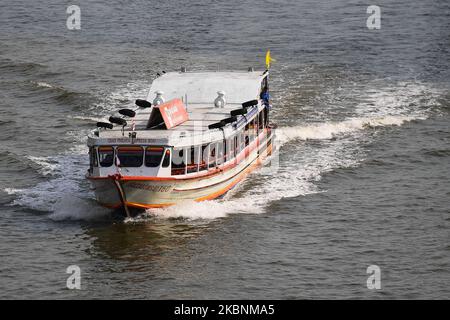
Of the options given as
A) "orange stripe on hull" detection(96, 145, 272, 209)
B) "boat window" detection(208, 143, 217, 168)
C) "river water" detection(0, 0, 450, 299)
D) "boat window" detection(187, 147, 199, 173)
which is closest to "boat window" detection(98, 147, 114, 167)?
"orange stripe on hull" detection(96, 145, 272, 209)

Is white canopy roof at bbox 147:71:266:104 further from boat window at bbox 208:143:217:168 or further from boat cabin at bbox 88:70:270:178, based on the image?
boat window at bbox 208:143:217:168

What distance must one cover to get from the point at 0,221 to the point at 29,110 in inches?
832

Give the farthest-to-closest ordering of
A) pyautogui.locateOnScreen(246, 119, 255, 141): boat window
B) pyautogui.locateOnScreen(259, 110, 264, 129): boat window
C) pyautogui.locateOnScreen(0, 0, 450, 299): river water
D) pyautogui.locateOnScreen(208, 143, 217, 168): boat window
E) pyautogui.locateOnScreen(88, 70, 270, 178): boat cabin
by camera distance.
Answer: pyautogui.locateOnScreen(259, 110, 264, 129): boat window
pyautogui.locateOnScreen(246, 119, 255, 141): boat window
pyautogui.locateOnScreen(208, 143, 217, 168): boat window
pyautogui.locateOnScreen(88, 70, 270, 178): boat cabin
pyautogui.locateOnScreen(0, 0, 450, 299): river water

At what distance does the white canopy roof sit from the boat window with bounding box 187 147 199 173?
702 cm

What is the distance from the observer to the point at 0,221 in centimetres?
5119

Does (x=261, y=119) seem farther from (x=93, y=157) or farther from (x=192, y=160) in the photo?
(x=93, y=157)

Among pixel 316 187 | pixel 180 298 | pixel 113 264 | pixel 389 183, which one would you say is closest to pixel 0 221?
pixel 113 264

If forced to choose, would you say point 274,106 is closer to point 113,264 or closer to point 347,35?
point 347,35

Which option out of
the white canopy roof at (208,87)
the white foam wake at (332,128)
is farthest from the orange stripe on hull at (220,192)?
the white foam wake at (332,128)

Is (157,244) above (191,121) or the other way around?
the other way around

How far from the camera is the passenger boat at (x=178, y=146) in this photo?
48.8 metres

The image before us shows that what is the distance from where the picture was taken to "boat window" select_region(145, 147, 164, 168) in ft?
160

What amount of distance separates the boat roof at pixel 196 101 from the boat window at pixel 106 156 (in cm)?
35

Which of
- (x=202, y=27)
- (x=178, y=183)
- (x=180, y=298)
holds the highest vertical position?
(x=202, y=27)
